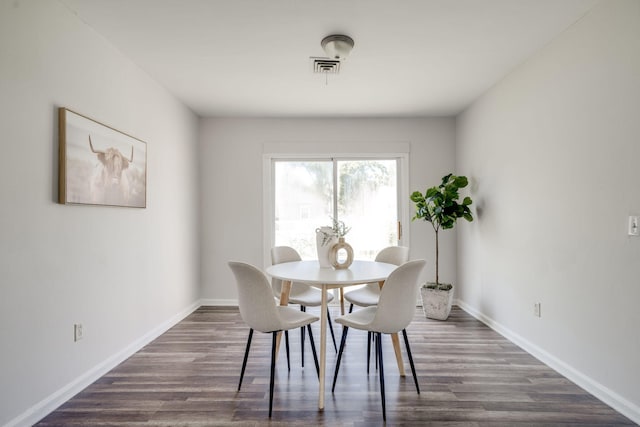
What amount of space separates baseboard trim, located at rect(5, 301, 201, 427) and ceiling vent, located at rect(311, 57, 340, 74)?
2.74m

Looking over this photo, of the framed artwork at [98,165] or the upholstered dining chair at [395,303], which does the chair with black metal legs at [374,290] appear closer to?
the upholstered dining chair at [395,303]

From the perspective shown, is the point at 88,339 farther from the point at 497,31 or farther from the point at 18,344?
the point at 497,31

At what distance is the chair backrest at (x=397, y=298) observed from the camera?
2037 millimetres

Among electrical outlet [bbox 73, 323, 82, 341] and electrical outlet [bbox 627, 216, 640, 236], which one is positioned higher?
electrical outlet [bbox 627, 216, 640, 236]

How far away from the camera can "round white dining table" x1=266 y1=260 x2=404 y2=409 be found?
2145 millimetres

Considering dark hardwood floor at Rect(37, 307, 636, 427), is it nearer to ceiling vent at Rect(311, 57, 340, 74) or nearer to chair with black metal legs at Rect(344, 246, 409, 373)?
chair with black metal legs at Rect(344, 246, 409, 373)

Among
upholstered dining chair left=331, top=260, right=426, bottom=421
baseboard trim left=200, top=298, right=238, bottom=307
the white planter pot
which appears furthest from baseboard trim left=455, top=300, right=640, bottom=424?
baseboard trim left=200, top=298, right=238, bottom=307

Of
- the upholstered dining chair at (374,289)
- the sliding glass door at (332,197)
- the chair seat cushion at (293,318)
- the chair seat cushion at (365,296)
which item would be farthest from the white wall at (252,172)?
the chair seat cushion at (293,318)

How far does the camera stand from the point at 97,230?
2525mm

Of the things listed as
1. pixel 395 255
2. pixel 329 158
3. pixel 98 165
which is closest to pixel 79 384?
pixel 98 165

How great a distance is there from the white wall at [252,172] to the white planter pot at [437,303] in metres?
0.72

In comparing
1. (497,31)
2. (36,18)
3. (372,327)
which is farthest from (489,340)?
(36,18)

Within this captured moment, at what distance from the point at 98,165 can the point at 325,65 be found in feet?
6.11

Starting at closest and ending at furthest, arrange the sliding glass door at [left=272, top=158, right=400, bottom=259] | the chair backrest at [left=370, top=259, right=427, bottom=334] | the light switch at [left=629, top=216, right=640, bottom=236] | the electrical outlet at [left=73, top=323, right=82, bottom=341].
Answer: the light switch at [left=629, top=216, right=640, bottom=236]
the chair backrest at [left=370, top=259, right=427, bottom=334]
the electrical outlet at [left=73, top=323, right=82, bottom=341]
the sliding glass door at [left=272, top=158, right=400, bottom=259]
